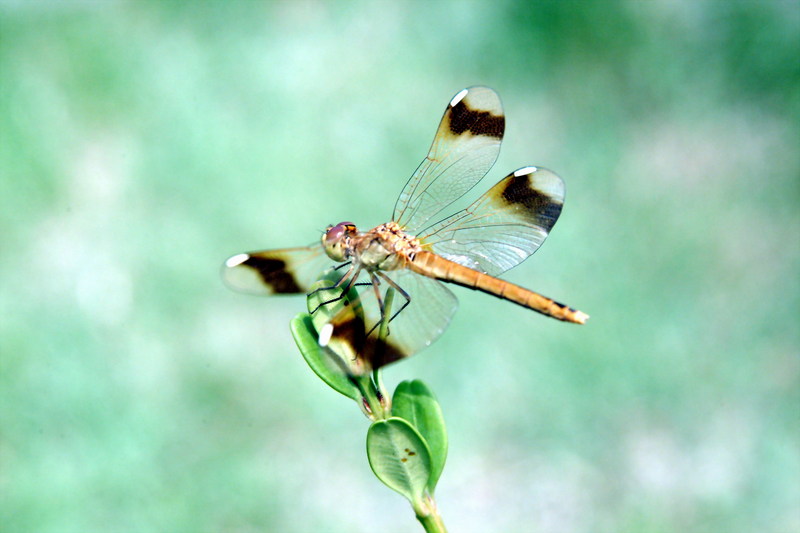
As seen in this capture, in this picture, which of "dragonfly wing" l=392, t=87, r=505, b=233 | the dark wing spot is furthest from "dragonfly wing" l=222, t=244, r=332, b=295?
the dark wing spot

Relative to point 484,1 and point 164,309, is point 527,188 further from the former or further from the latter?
point 484,1

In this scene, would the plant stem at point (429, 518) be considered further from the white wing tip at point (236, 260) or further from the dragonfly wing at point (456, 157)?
the dragonfly wing at point (456, 157)

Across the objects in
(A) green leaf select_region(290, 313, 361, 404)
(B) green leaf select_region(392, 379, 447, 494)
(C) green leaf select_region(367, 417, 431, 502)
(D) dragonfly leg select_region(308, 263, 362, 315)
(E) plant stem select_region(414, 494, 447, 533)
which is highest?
(D) dragonfly leg select_region(308, 263, 362, 315)

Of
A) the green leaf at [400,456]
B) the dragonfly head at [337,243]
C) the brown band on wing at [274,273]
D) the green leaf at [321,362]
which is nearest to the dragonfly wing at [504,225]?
the dragonfly head at [337,243]

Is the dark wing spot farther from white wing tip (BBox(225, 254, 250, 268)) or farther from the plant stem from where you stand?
the plant stem

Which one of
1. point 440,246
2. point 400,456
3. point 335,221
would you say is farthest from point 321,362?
point 335,221

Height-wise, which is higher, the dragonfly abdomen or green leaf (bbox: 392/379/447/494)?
the dragonfly abdomen

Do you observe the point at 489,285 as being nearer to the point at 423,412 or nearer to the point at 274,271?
the point at 274,271
